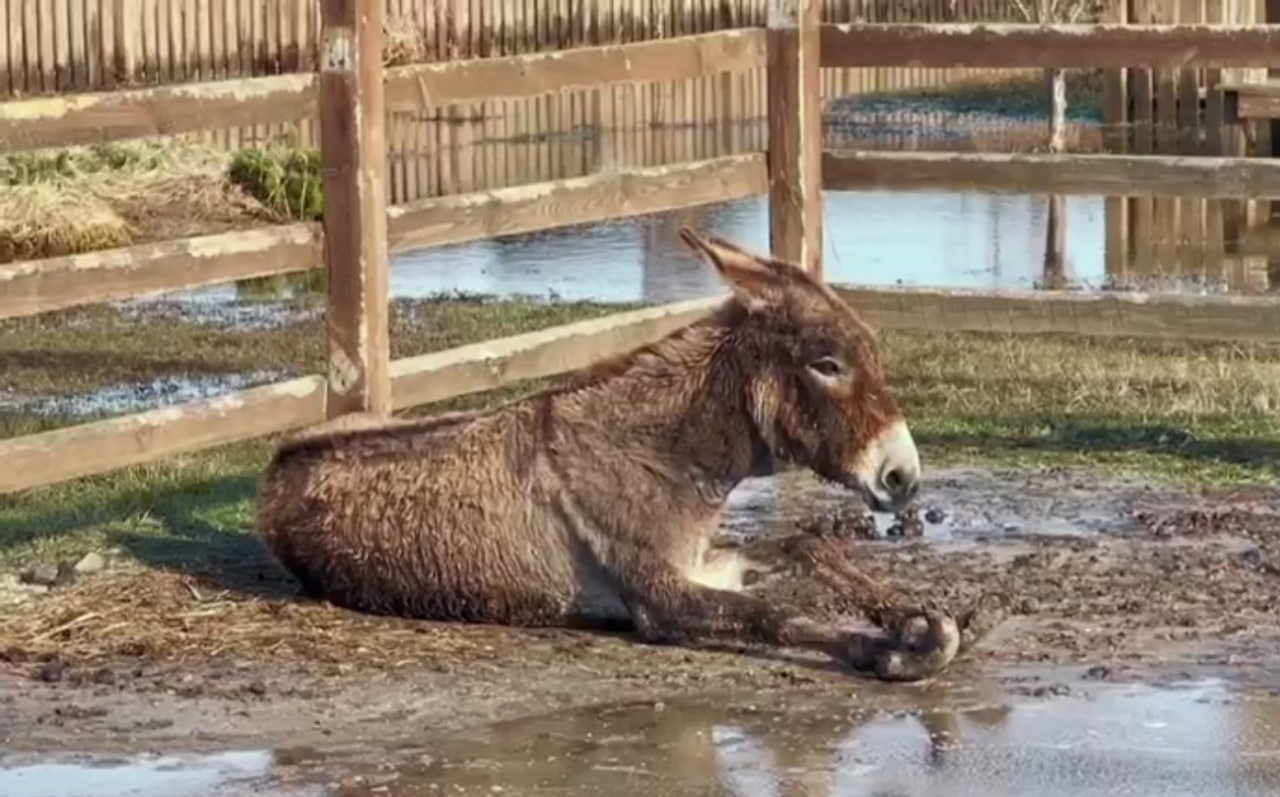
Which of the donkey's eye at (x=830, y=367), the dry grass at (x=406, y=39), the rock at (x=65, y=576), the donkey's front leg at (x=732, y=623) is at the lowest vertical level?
the rock at (x=65, y=576)

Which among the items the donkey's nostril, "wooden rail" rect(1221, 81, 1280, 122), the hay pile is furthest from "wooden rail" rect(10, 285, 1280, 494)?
"wooden rail" rect(1221, 81, 1280, 122)

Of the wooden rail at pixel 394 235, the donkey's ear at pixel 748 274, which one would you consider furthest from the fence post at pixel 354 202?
the donkey's ear at pixel 748 274

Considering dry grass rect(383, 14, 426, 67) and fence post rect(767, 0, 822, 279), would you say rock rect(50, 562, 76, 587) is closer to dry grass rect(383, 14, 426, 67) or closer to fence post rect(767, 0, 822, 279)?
fence post rect(767, 0, 822, 279)

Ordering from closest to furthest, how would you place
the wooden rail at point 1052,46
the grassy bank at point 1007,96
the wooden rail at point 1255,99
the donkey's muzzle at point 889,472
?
the donkey's muzzle at point 889,472
the wooden rail at point 1052,46
the wooden rail at point 1255,99
the grassy bank at point 1007,96

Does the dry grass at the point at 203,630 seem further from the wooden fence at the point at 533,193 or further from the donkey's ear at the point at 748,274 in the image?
the donkey's ear at the point at 748,274

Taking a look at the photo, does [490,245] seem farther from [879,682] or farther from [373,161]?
[879,682]

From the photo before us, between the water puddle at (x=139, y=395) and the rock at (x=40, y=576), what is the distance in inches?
122

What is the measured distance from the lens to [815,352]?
7.69 m

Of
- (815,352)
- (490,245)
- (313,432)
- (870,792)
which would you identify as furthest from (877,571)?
(490,245)

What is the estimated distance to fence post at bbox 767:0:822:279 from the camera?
37.1 feet

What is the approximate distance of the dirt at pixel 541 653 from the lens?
6949 mm

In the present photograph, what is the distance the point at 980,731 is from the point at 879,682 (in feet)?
1.77

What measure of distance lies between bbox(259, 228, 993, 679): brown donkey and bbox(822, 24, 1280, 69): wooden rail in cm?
334

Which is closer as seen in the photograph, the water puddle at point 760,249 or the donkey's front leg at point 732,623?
the donkey's front leg at point 732,623
